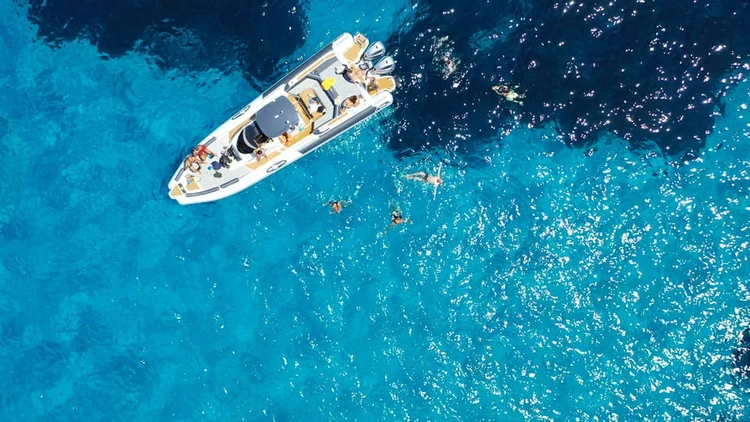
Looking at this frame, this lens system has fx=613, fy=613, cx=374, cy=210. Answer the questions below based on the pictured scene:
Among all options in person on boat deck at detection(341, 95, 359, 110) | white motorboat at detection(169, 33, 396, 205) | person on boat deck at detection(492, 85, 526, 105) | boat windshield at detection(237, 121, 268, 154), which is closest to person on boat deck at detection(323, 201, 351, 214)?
white motorboat at detection(169, 33, 396, 205)

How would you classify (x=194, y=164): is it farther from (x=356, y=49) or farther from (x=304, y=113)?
(x=356, y=49)

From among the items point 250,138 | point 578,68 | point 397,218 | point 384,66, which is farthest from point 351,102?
point 578,68

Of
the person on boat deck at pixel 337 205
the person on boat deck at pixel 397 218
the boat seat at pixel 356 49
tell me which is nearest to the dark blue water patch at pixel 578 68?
the boat seat at pixel 356 49

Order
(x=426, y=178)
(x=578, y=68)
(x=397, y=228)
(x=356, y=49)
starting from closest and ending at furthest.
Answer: (x=356, y=49) → (x=578, y=68) → (x=426, y=178) → (x=397, y=228)

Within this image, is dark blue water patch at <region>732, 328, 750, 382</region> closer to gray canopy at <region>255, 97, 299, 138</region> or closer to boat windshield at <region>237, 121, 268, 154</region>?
gray canopy at <region>255, 97, 299, 138</region>

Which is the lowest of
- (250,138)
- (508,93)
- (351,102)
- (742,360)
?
(742,360)

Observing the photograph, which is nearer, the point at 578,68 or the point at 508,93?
the point at 578,68

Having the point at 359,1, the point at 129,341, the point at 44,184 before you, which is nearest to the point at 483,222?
the point at 359,1
